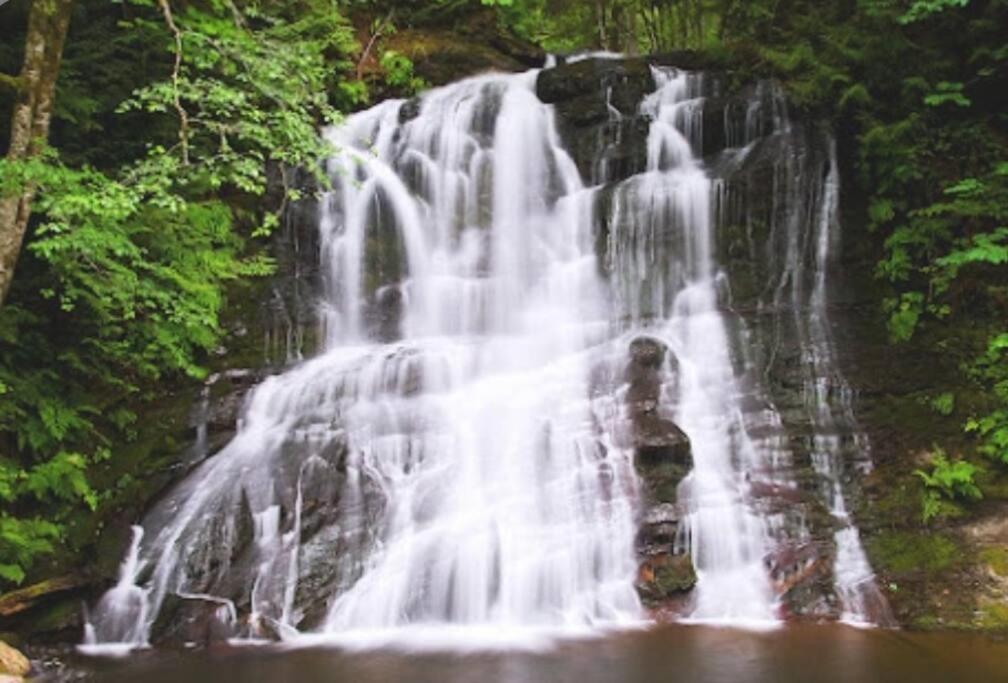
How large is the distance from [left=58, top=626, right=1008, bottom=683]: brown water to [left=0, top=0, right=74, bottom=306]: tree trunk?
11.5ft

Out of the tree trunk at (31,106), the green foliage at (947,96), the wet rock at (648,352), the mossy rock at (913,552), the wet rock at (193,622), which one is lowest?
the wet rock at (193,622)

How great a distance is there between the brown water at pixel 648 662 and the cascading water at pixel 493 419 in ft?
1.61

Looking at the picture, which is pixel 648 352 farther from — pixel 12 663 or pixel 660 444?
pixel 12 663

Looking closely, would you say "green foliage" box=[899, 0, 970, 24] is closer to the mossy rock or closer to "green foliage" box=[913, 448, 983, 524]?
"green foliage" box=[913, 448, 983, 524]

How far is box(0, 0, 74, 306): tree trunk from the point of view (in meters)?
6.70

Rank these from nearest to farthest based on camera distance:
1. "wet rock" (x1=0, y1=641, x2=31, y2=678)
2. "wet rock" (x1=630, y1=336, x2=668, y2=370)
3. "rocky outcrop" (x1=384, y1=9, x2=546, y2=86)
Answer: "wet rock" (x1=0, y1=641, x2=31, y2=678), "wet rock" (x1=630, y1=336, x2=668, y2=370), "rocky outcrop" (x1=384, y1=9, x2=546, y2=86)

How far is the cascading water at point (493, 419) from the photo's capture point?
708cm

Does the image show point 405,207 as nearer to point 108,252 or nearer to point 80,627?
point 108,252

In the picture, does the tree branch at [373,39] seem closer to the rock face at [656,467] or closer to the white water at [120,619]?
the rock face at [656,467]

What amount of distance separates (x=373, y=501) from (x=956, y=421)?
18.9 feet

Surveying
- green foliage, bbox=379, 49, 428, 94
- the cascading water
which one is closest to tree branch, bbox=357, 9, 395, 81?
green foliage, bbox=379, 49, 428, 94

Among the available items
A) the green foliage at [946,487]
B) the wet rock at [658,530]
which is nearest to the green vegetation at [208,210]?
the green foliage at [946,487]

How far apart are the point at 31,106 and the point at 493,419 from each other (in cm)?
519

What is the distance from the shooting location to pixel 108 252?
8141mm
